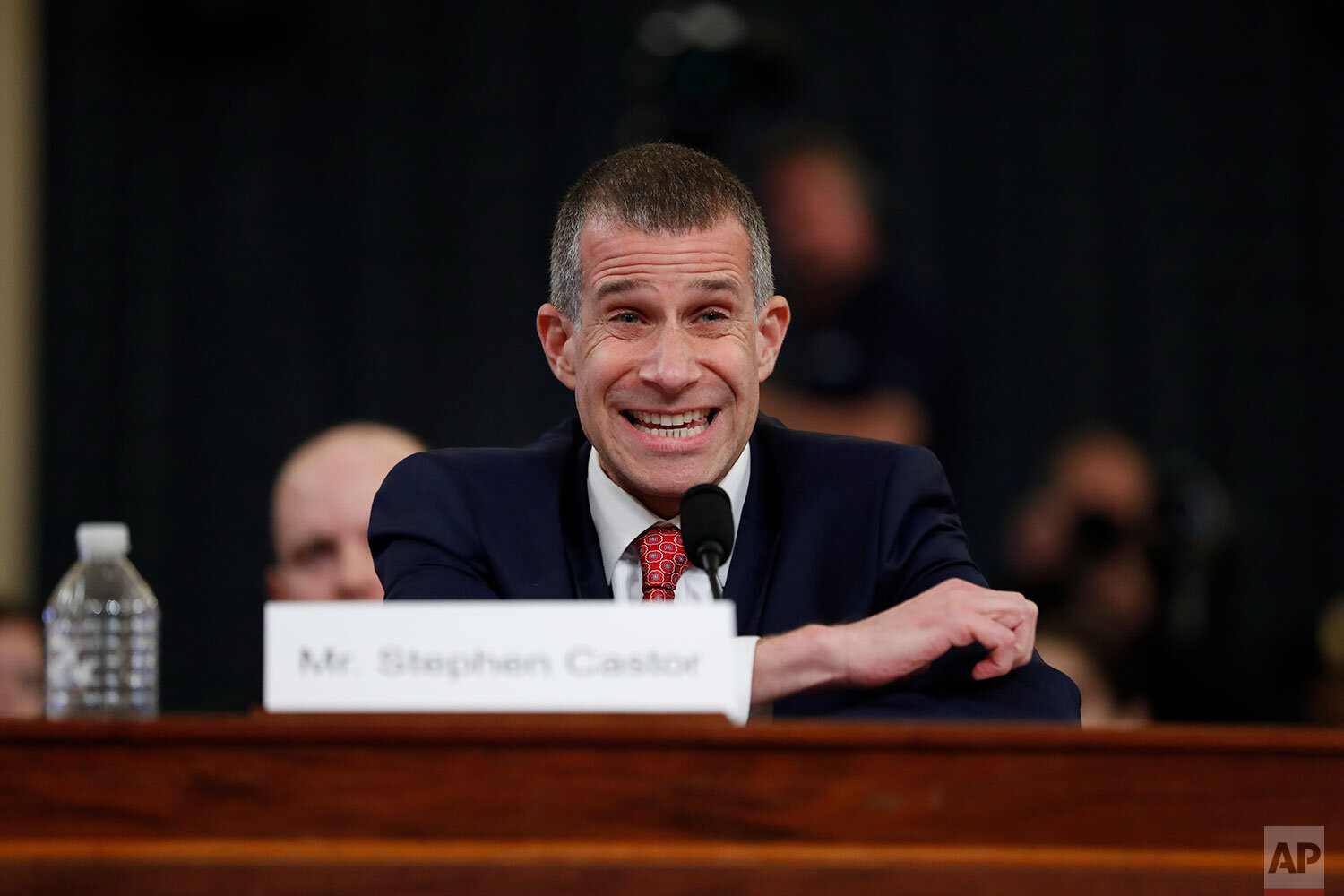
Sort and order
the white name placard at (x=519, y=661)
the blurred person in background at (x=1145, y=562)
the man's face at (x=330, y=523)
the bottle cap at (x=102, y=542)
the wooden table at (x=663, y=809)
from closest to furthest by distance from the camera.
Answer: the wooden table at (x=663, y=809) → the white name placard at (x=519, y=661) → the bottle cap at (x=102, y=542) → the man's face at (x=330, y=523) → the blurred person in background at (x=1145, y=562)

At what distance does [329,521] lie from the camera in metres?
2.61

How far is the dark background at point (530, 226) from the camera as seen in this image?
497cm

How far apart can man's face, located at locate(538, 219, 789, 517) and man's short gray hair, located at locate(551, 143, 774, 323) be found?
1 centimetres

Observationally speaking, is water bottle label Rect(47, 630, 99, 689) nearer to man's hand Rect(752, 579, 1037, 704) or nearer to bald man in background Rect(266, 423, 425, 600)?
man's hand Rect(752, 579, 1037, 704)

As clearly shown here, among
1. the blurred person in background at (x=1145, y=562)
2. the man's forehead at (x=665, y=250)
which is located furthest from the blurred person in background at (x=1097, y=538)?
the man's forehead at (x=665, y=250)

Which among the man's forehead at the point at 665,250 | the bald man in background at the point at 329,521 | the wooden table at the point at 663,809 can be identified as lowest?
the wooden table at the point at 663,809

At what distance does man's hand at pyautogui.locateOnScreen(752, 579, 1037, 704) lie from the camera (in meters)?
1.49

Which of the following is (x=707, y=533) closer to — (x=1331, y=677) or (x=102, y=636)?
(x=102, y=636)

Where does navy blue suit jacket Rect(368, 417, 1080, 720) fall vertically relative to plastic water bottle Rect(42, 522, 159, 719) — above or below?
above

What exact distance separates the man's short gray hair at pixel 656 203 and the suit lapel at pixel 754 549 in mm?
216

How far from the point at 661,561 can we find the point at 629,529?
0.06m

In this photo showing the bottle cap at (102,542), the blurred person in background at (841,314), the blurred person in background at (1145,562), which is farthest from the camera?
the blurred person in background at (841,314)

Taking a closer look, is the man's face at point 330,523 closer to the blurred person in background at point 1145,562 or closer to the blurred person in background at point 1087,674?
the blurred person in background at point 1087,674

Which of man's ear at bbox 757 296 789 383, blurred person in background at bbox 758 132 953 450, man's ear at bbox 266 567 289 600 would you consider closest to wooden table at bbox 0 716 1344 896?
man's ear at bbox 757 296 789 383
